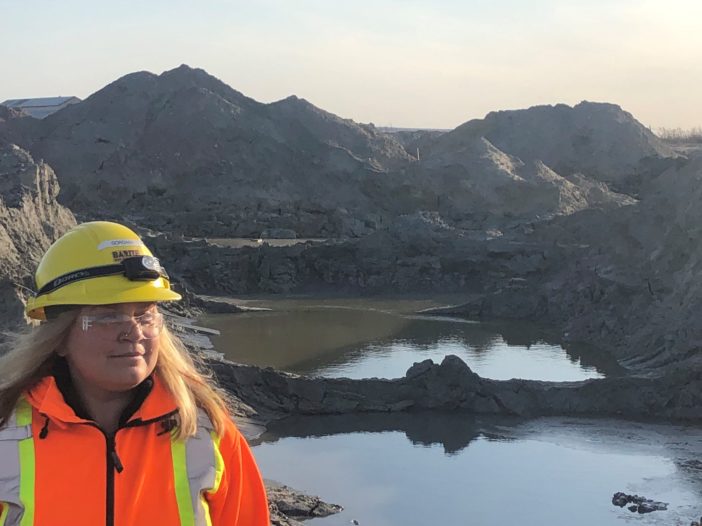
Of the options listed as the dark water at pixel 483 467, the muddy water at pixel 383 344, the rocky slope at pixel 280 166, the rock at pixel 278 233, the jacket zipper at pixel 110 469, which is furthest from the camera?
the rocky slope at pixel 280 166

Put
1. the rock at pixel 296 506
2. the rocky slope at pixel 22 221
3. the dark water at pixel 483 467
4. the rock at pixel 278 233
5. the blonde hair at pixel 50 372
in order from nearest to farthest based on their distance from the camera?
the blonde hair at pixel 50 372
the rock at pixel 296 506
the dark water at pixel 483 467
the rocky slope at pixel 22 221
the rock at pixel 278 233

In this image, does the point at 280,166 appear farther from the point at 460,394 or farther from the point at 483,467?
the point at 483,467

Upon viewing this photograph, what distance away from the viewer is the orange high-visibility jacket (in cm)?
187

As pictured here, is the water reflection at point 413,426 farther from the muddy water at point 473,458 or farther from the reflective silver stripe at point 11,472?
the reflective silver stripe at point 11,472

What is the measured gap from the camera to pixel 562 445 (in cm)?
1499

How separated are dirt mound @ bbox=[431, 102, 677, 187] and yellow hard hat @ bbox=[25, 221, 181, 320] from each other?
170 feet

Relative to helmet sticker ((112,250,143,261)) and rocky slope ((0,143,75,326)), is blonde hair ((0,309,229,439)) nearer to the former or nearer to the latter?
helmet sticker ((112,250,143,261))

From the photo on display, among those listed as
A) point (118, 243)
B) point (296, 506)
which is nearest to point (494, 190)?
point (296, 506)

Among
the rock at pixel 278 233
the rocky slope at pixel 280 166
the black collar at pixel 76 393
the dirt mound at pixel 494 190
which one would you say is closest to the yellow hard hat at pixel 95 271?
the black collar at pixel 76 393

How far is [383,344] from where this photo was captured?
902 inches

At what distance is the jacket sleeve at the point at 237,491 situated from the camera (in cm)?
202

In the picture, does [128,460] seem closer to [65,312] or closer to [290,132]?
[65,312]

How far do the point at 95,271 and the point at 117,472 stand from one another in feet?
1.34

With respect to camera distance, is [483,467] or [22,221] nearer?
[483,467]
